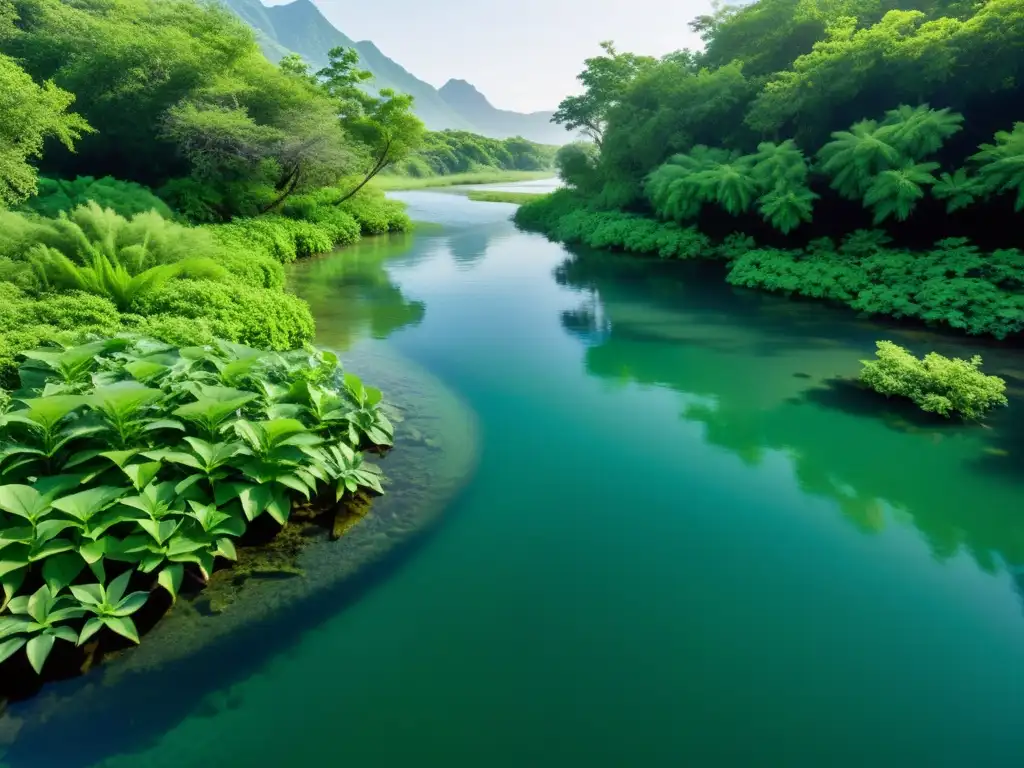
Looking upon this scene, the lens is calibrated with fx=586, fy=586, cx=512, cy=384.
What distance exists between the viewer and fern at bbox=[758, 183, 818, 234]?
1239 centimetres

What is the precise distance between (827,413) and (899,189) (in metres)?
6.64

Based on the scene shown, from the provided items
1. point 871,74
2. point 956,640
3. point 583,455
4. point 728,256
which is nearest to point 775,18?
point 871,74

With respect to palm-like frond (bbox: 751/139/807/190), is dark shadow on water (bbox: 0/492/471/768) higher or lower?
lower

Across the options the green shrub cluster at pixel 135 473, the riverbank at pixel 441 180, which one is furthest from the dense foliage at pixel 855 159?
the riverbank at pixel 441 180

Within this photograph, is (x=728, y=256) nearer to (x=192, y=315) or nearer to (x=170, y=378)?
(x=192, y=315)

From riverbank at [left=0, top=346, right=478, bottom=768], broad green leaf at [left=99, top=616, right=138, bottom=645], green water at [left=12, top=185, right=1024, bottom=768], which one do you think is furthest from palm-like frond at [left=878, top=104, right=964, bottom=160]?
broad green leaf at [left=99, top=616, right=138, bottom=645]

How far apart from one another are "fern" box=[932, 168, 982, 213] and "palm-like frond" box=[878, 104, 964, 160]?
26.4 inches

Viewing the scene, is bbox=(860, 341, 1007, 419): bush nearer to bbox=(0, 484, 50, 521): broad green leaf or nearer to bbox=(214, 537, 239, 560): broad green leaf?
bbox=(214, 537, 239, 560): broad green leaf

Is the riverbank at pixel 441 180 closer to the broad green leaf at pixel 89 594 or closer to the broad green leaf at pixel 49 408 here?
the broad green leaf at pixel 49 408

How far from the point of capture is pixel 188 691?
2.89 meters

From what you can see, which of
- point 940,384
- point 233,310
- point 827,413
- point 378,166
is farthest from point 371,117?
point 940,384

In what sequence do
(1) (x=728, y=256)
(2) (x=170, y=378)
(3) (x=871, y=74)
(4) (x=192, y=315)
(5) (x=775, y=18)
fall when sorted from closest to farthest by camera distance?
1. (2) (x=170, y=378)
2. (4) (x=192, y=315)
3. (3) (x=871, y=74)
4. (1) (x=728, y=256)
5. (5) (x=775, y=18)

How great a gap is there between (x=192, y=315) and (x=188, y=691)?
462 centimetres

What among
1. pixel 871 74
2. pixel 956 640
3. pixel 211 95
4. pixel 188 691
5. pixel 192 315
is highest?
pixel 871 74
